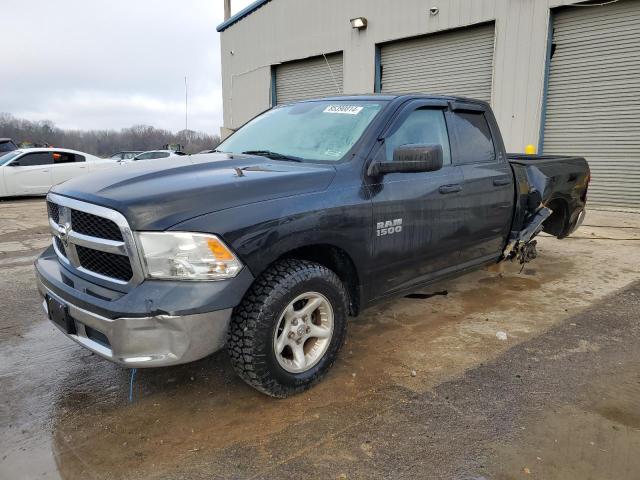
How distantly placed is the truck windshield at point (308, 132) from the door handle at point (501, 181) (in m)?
1.39

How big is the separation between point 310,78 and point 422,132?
13.2 m

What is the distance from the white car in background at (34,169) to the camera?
1294 centimetres

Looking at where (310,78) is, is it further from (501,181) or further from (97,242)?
(97,242)

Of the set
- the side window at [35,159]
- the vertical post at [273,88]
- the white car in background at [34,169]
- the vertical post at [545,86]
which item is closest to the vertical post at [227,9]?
the vertical post at [273,88]

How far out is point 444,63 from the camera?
40.5 ft

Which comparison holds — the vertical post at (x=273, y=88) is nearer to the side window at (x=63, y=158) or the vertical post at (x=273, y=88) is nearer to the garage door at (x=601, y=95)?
the side window at (x=63, y=158)

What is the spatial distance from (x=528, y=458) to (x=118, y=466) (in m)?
1.94

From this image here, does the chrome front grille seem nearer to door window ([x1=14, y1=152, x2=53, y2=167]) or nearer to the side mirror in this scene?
the side mirror

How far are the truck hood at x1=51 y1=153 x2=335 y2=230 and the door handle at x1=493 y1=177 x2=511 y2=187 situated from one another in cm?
189

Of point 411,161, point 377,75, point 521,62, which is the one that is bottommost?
point 411,161

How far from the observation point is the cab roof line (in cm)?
1723

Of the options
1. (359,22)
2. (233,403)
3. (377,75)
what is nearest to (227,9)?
(359,22)

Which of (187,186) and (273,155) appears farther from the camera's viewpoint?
(273,155)

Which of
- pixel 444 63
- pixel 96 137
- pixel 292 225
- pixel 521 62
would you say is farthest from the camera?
pixel 96 137
